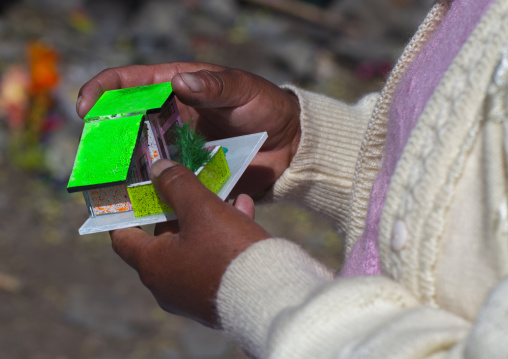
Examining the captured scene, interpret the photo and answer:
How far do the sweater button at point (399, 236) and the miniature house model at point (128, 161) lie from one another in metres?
0.45

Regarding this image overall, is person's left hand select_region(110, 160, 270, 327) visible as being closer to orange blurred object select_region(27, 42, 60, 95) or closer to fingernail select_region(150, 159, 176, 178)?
fingernail select_region(150, 159, 176, 178)

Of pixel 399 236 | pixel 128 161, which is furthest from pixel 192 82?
pixel 399 236

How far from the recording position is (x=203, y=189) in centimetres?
100

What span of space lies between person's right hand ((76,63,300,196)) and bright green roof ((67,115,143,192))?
Result: 0.42 feet

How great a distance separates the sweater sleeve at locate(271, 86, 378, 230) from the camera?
143cm

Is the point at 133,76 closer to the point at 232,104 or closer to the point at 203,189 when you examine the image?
the point at 232,104

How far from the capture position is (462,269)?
72cm

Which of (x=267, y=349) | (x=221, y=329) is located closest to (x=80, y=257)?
(x=221, y=329)

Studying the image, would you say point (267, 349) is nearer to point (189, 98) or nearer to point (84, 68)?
point (189, 98)

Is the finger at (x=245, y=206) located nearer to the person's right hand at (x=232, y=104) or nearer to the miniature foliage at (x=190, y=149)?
the miniature foliage at (x=190, y=149)

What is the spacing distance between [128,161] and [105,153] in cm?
6

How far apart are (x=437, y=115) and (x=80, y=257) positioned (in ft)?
9.02

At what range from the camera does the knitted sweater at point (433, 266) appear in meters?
0.67

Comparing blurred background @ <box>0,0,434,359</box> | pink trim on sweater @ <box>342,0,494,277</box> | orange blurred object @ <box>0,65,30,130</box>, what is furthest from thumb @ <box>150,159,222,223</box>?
orange blurred object @ <box>0,65,30,130</box>
